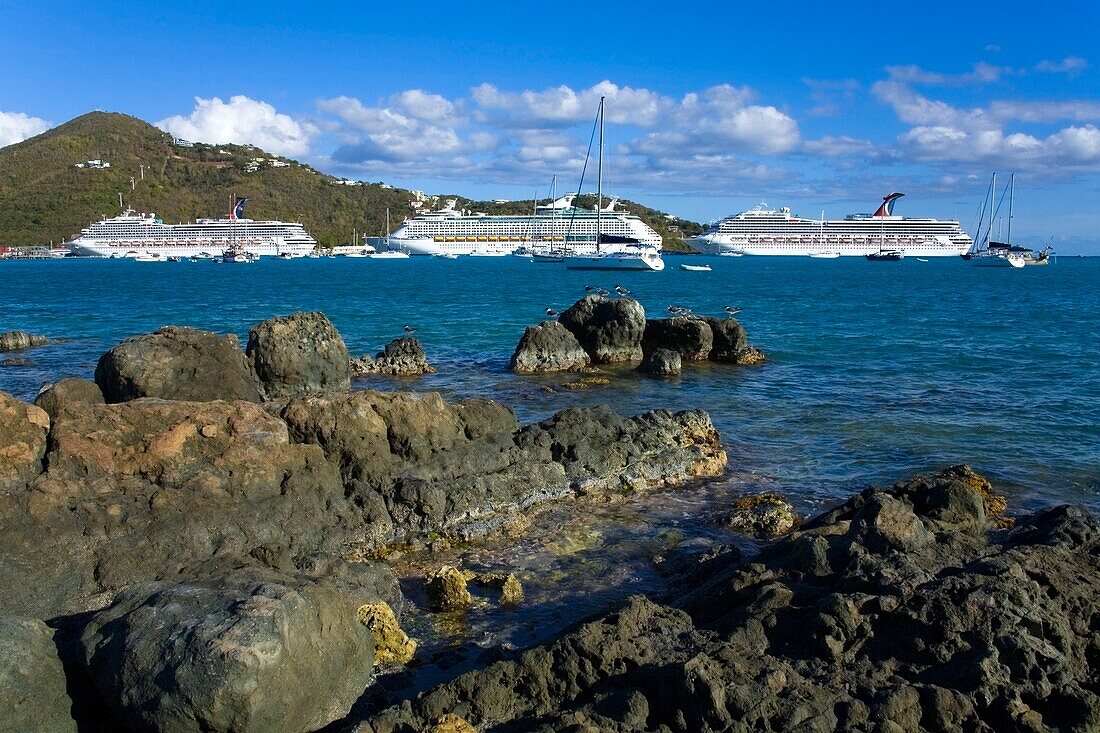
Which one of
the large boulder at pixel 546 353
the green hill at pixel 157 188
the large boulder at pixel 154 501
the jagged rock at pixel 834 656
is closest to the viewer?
the jagged rock at pixel 834 656

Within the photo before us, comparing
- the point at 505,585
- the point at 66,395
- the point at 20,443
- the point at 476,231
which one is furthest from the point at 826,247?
the point at 20,443

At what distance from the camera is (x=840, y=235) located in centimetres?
13012

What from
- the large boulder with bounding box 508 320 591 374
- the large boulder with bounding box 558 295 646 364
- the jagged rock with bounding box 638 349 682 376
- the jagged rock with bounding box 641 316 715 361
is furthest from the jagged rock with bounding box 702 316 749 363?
the large boulder with bounding box 508 320 591 374

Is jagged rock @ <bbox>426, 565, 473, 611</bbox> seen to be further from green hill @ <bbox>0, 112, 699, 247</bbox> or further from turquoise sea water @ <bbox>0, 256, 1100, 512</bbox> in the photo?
green hill @ <bbox>0, 112, 699, 247</bbox>

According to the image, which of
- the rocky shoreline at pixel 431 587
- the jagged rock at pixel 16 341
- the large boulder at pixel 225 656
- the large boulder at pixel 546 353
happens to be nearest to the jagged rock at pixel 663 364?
the large boulder at pixel 546 353

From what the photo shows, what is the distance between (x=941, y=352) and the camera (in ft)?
83.4

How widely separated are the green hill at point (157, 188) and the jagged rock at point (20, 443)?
147 metres

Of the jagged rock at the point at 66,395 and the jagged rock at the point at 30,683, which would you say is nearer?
the jagged rock at the point at 30,683

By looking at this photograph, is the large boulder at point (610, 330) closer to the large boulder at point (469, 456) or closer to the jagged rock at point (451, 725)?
the large boulder at point (469, 456)

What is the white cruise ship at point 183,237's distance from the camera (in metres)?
127

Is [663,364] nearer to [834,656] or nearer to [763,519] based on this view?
[763,519]

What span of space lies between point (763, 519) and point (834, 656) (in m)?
4.39

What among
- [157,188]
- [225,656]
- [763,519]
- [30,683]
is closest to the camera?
[225,656]

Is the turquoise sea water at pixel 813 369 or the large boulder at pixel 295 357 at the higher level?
the large boulder at pixel 295 357
